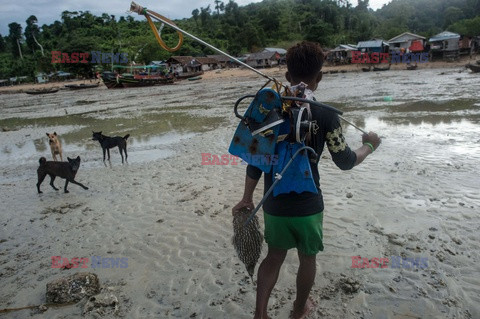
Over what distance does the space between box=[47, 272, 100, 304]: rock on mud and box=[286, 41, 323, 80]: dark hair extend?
296 cm

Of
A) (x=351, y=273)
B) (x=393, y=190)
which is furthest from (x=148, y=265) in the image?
(x=393, y=190)

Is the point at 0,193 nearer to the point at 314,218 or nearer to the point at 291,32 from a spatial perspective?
the point at 314,218

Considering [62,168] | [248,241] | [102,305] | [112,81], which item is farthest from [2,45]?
[248,241]

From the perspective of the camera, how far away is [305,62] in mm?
2035

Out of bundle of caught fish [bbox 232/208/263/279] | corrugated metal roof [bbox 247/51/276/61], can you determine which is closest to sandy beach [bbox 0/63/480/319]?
bundle of caught fish [bbox 232/208/263/279]

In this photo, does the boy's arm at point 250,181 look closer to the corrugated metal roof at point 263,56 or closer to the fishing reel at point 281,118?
the fishing reel at point 281,118

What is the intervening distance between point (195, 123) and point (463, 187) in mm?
10383

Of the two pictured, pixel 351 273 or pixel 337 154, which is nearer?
pixel 337 154

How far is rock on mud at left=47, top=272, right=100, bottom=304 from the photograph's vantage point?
3146mm

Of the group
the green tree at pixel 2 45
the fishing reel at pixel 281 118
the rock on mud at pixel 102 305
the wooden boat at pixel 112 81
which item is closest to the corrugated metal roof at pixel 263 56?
the wooden boat at pixel 112 81

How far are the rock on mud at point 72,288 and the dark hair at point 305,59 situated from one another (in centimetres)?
296

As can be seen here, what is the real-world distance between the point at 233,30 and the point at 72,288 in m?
93.5

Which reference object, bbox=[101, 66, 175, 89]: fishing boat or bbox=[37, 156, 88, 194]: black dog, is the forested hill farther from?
bbox=[37, 156, 88, 194]: black dog

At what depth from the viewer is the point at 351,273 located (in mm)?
3293
